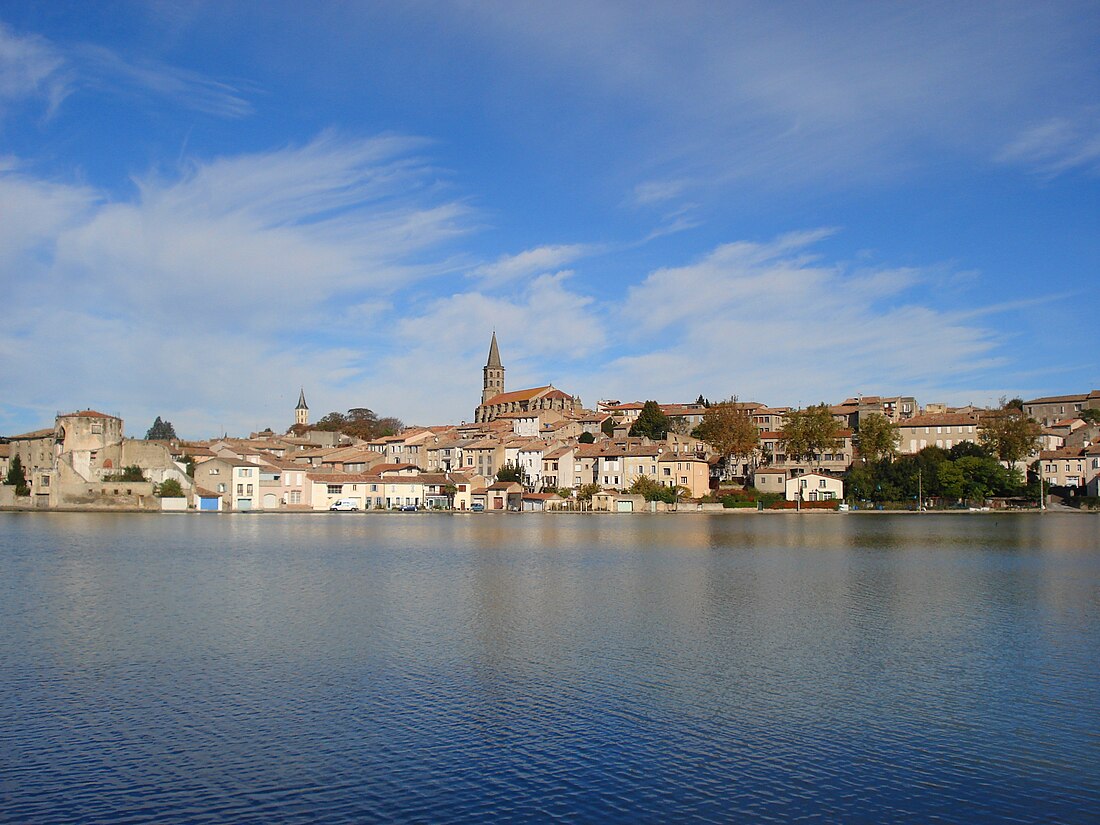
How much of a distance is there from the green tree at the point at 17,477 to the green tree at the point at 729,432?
55.8 metres

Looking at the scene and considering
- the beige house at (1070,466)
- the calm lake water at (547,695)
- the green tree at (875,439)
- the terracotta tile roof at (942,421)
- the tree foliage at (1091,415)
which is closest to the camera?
the calm lake water at (547,695)

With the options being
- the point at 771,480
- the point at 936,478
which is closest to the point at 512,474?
the point at 771,480

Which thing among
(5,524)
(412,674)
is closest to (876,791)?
(412,674)

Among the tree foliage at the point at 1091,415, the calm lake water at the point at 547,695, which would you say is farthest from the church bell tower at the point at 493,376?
the calm lake water at the point at 547,695

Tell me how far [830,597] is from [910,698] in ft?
35.3

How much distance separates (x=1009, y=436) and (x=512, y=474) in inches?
1585

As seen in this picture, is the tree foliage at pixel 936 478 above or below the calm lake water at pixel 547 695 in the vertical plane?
above

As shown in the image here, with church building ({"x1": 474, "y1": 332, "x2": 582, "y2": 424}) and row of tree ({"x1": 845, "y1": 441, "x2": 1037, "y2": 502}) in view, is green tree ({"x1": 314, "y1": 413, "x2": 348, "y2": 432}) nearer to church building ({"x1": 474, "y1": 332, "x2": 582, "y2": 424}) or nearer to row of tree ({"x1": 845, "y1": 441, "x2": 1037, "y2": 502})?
church building ({"x1": 474, "y1": 332, "x2": 582, "y2": 424})

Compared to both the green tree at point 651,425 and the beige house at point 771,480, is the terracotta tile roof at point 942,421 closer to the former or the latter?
the beige house at point 771,480

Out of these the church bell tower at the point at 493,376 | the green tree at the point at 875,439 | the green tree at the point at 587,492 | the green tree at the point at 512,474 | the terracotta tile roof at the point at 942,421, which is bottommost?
the green tree at the point at 587,492

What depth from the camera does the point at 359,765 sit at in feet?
36.0

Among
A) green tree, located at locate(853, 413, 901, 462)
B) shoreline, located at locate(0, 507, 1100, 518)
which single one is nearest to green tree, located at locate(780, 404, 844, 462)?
green tree, located at locate(853, 413, 901, 462)

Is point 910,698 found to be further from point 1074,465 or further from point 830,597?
point 1074,465

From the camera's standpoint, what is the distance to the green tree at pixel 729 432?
7956cm
